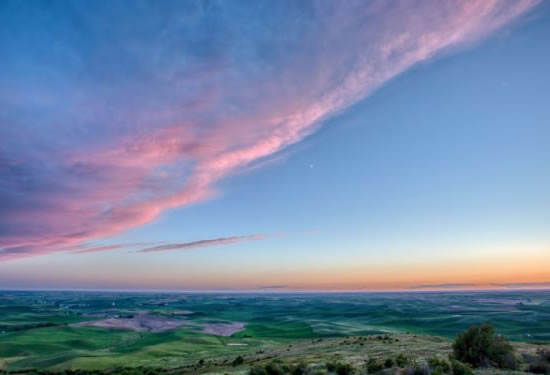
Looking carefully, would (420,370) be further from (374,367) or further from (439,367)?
(374,367)

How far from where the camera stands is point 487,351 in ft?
96.4

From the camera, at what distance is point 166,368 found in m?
60.7

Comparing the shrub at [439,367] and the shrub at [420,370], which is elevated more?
the shrub at [439,367]

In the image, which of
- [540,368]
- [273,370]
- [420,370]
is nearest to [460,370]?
[420,370]

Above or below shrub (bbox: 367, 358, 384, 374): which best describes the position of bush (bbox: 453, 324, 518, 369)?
above

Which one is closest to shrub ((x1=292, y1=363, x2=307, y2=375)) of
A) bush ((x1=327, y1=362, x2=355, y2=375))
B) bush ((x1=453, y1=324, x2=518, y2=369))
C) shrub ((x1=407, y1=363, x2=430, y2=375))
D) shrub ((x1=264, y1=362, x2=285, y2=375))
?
shrub ((x1=264, y1=362, x2=285, y2=375))

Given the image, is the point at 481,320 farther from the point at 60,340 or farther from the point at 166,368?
the point at 60,340

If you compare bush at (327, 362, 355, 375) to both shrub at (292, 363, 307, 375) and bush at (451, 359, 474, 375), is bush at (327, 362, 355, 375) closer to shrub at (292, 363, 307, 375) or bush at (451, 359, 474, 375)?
shrub at (292, 363, 307, 375)

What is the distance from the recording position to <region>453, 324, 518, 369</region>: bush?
28828mm

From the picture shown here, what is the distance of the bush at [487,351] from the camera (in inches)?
1135

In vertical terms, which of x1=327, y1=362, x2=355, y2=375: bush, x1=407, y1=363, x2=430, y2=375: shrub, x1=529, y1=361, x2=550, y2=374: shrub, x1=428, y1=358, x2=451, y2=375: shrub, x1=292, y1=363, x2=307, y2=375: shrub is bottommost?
x1=292, y1=363, x2=307, y2=375: shrub

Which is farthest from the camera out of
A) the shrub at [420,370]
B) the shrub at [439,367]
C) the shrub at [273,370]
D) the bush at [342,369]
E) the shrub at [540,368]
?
the shrub at [273,370]

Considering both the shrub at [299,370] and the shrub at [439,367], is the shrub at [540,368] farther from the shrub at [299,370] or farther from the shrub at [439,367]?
the shrub at [299,370]

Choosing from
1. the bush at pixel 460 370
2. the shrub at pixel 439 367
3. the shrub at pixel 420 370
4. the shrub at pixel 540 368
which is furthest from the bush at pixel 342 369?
the shrub at pixel 540 368
